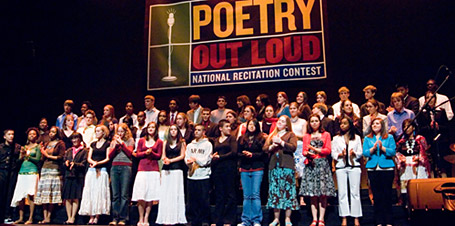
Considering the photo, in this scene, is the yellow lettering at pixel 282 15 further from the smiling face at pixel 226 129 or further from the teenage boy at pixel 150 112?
the smiling face at pixel 226 129

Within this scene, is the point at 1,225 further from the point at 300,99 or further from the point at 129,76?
the point at 129,76

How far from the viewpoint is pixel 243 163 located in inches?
217

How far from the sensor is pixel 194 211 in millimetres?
5637

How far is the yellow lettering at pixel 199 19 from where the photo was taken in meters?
8.49

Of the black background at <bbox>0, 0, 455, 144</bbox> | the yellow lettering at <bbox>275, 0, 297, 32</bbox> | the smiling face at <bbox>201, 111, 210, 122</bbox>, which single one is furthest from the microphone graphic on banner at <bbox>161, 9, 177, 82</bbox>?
the yellow lettering at <bbox>275, 0, 297, 32</bbox>

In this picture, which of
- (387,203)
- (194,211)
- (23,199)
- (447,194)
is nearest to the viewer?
(447,194)

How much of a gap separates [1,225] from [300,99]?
4384 millimetres

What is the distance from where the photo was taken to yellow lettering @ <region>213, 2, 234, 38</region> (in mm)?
8383

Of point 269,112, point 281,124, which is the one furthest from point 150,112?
point 281,124

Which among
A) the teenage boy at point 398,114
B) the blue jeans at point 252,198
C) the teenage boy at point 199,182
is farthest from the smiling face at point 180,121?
the teenage boy at point 398,114

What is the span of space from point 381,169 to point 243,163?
1621 mm

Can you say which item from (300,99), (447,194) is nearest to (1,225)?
(447,194)

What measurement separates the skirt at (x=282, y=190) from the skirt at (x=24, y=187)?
356cm

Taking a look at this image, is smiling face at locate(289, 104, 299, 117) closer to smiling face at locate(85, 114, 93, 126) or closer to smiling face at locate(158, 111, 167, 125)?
smiling face at locate(158, 111, 167, 125)
